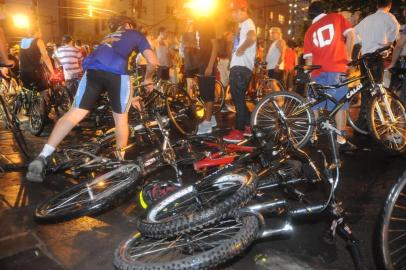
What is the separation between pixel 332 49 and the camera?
5.16m

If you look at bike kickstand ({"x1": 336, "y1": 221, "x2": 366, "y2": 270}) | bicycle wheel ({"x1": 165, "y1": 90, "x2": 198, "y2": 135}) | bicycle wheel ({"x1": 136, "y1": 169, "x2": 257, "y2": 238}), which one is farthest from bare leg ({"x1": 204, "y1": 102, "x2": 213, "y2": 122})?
bike kickstand ({"x1": 336, "y1": 221, "x2": 366, "y2": 270})

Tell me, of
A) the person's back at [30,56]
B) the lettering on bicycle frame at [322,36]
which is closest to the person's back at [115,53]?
the lettering on bicycle frame at [322,36]

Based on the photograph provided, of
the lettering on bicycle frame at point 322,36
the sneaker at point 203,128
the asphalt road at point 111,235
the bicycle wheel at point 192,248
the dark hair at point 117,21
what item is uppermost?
the dark hair at point 117,21

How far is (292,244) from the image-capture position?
2801mm

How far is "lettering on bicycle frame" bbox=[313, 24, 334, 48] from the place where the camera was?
5.14 metres

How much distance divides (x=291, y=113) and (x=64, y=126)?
3.12 metres

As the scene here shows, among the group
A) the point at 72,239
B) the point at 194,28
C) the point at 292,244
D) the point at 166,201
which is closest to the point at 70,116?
the point at 72,239

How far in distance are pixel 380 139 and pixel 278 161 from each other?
2.56 meters

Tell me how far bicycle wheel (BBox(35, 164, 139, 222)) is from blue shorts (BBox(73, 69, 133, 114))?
1.07 meters

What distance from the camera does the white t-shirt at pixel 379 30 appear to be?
605 cm

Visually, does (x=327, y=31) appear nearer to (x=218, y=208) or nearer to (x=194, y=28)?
(x=194, y=28)

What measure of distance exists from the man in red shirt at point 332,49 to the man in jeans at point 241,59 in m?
0.98

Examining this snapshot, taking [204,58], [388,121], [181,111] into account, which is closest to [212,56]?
[204,58]

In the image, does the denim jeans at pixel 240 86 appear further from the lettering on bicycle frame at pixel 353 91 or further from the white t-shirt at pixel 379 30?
the white t-shirt at pixel 379 30
